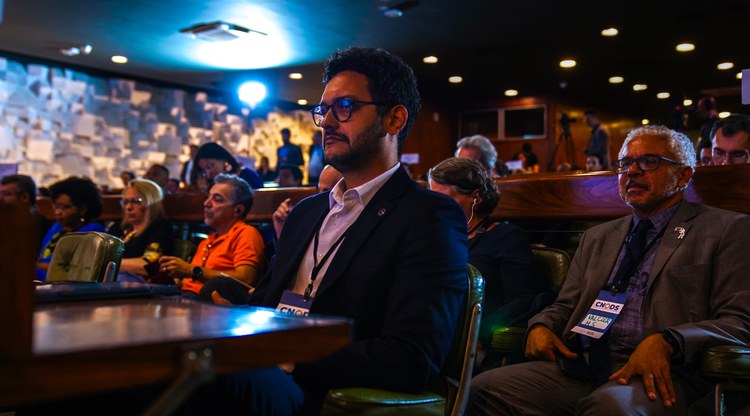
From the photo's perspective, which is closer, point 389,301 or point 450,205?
point 389,301

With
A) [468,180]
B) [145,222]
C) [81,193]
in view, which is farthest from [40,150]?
[468,180]

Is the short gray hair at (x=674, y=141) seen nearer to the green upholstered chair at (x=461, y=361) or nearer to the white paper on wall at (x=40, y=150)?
the green upholstered chair at (x=461, y=361)

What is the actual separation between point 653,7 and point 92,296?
25.6ft

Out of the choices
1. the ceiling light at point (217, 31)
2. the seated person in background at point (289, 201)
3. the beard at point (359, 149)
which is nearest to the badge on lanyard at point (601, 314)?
the beard at point (359, 149)

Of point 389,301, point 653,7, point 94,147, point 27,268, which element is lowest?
point 389,301

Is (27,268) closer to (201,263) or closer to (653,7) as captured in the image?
Answer: (201,263)

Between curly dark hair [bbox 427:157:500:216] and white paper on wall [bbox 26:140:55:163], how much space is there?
9.28 m

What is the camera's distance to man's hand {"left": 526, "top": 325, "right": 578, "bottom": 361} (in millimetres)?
2070

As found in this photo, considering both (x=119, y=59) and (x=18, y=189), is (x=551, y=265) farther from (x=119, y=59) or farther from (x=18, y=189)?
(x=119, y=59)

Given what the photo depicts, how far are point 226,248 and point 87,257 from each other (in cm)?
100

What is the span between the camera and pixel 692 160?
2242 millimetres

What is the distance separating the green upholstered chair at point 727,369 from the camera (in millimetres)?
1635

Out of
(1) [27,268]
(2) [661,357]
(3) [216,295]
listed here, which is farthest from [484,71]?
(1) [27,268]

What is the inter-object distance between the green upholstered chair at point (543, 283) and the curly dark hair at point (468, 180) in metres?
0.27
